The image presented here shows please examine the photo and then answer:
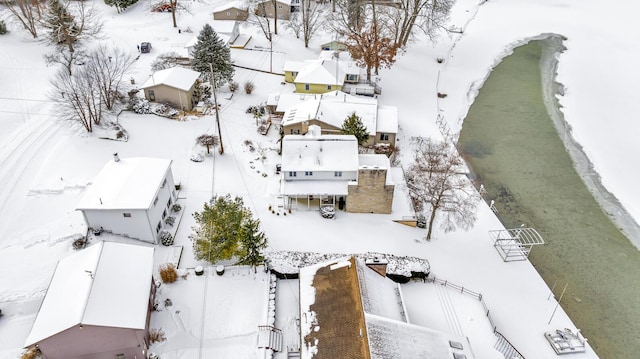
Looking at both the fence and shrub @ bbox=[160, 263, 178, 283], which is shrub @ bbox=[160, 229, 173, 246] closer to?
shrub @ bbox=[160, 263, 178, 283]

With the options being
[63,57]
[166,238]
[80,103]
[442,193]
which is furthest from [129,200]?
[63,57]

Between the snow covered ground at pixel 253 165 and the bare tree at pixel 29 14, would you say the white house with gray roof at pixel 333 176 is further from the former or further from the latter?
the bare tree at pixel 29 14

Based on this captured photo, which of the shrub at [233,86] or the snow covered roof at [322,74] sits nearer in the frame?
the shrub at [233,86]

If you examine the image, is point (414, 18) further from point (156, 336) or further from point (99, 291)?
point (99, 291)

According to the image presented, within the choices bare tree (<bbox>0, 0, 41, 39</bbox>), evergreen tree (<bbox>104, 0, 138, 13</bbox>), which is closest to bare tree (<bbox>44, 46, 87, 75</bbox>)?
bare tree (<bbox>0, 0, 41, 39</bbox>)

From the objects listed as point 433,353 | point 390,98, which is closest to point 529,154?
point 390,98

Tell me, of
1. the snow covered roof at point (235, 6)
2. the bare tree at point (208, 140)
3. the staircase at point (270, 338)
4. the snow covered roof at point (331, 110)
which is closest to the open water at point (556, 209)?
the snow covered roof at point (331, 110)
